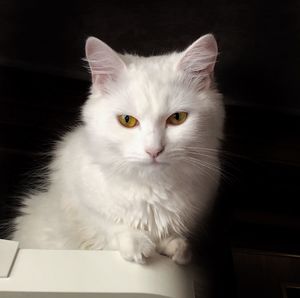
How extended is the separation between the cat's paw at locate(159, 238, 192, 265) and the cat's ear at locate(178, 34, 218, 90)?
39 cm

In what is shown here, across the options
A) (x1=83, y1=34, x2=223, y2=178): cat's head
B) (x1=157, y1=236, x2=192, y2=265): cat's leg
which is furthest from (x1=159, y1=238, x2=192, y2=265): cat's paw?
(x1=83, y1=34, x2=223, y2=178): cat's head

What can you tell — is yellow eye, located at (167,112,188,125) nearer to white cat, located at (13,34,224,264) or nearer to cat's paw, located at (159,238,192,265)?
white cat, located at (13,34,224,264)

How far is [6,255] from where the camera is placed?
869 mm

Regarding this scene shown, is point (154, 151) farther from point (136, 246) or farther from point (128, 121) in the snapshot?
point (136, 246)

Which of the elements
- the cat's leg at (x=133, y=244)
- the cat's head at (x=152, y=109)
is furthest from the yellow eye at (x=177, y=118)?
the cat's leg at (x=133, y=244)

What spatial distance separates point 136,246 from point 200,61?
0.46m

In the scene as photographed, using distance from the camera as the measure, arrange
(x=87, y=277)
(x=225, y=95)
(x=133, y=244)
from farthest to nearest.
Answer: (x=225, y=95), (x=133, y=244), (x=87, y=277)

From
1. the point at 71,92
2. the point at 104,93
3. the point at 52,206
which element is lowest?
the point at 52,206

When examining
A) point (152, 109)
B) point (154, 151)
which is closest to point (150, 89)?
point (152, 109)

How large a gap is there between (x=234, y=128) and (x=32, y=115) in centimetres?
69

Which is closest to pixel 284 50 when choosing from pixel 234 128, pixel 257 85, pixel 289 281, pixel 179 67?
pixel 257 85

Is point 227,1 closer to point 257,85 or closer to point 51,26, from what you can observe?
point 257,85

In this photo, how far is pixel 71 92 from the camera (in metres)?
1.44

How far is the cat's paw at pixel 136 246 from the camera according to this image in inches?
36.2
